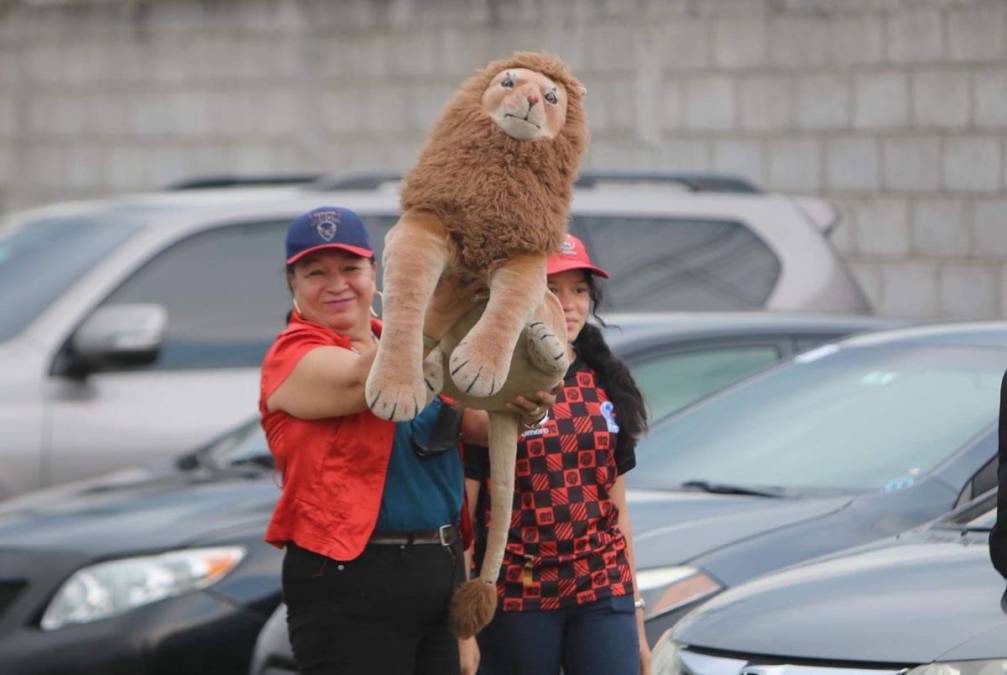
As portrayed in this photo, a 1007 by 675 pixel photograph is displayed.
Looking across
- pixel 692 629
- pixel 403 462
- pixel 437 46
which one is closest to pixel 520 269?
pixel 403 462

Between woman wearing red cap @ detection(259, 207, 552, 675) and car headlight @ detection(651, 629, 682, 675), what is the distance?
1.47ft

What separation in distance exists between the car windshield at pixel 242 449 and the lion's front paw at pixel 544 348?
3.22m

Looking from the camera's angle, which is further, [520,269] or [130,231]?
[130,231]

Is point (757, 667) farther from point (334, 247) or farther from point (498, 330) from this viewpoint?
point (334, 247)

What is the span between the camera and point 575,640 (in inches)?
173

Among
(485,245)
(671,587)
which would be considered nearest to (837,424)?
(671,587)

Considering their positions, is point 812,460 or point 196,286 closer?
point 812,460

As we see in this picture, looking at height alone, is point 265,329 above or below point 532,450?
above

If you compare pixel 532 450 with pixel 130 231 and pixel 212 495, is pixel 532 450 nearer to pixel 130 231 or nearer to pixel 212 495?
pixel 212 495

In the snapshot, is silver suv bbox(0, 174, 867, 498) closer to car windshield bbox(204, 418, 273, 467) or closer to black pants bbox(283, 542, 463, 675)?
car windshield bbox(204, 418, 273, 467)

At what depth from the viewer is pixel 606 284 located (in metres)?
8.25

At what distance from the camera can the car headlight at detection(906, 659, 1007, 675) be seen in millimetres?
3471

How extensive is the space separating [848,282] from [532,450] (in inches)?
180

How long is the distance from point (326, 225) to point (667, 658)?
1.21m
